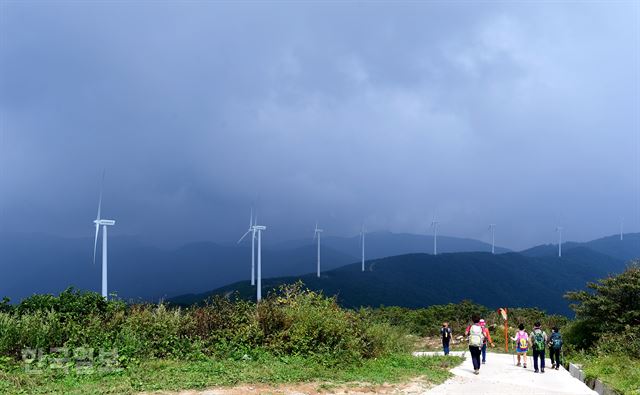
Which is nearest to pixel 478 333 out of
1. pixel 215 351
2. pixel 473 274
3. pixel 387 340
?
pixel 387 340

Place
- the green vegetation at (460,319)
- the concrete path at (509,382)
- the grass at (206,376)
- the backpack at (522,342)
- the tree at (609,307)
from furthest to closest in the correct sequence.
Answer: the green vegetation at (460,319)
the tree at (609,307)
the backpack at (522,342)
the concrete path at (509,382)
the grass at (206,376)

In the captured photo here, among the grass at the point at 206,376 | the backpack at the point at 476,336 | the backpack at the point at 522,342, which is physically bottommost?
the backpack at the point at 522,342

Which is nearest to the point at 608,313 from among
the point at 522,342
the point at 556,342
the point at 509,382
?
the point at 556,342

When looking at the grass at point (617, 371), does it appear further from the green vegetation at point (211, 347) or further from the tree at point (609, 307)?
the tree at point (609, 307)

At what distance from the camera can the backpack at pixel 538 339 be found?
1811 centimetres

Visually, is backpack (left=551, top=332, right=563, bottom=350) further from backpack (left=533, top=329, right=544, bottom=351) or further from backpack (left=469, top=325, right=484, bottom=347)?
backpack (left=469, top=325, right=484, bottom=347)

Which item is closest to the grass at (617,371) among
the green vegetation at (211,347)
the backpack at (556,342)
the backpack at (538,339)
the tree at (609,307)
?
the green vegetation at (211,347)

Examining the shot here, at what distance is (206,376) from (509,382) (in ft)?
31.1

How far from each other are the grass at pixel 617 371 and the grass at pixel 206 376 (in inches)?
182

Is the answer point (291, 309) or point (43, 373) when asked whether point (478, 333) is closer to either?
point (291, 309)

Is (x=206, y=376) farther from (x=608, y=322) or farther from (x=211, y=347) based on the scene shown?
(x=608, y=322)

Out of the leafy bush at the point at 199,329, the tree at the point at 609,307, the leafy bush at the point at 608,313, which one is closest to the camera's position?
the leafy bush at the point at 199,329

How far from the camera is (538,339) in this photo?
1819 centimetres

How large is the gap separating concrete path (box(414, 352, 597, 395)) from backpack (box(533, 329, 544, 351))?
948 mm
